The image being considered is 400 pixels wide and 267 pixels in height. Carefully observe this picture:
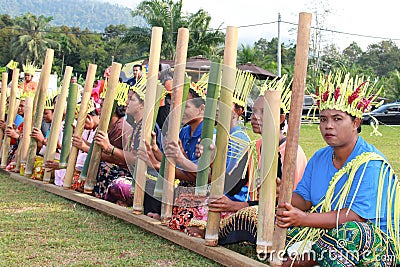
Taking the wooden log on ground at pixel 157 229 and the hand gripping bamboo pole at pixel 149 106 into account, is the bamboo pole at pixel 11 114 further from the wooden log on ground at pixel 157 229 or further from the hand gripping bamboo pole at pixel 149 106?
the hand gripping bamboo pole at pixel 149 106

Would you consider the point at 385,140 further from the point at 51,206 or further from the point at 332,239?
the point at 332,239

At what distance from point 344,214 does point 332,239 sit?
0.17m

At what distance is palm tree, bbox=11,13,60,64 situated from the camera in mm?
65812

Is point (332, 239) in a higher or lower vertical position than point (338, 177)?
lower

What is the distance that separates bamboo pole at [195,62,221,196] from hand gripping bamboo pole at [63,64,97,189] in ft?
7.74

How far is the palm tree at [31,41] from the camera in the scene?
216 feet

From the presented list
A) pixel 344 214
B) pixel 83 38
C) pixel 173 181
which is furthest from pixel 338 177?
pixel 83 38

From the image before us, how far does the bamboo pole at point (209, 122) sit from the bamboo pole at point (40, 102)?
3.43 m

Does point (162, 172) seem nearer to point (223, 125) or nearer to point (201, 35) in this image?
point (223, 125)

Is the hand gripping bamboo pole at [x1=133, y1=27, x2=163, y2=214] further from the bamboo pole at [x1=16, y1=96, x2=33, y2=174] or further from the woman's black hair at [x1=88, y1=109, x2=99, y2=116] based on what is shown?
the bamboo pole at [x1=16, y1=96, x2=33, y2=174]

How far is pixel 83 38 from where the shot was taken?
258ft

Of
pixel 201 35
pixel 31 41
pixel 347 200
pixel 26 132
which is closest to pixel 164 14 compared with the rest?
pixel 201 35

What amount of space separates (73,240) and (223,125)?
1634 mm

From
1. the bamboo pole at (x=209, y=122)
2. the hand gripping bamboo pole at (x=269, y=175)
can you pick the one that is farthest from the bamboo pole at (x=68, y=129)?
the hand gripping bamboo pole at (x=269, y=175)
